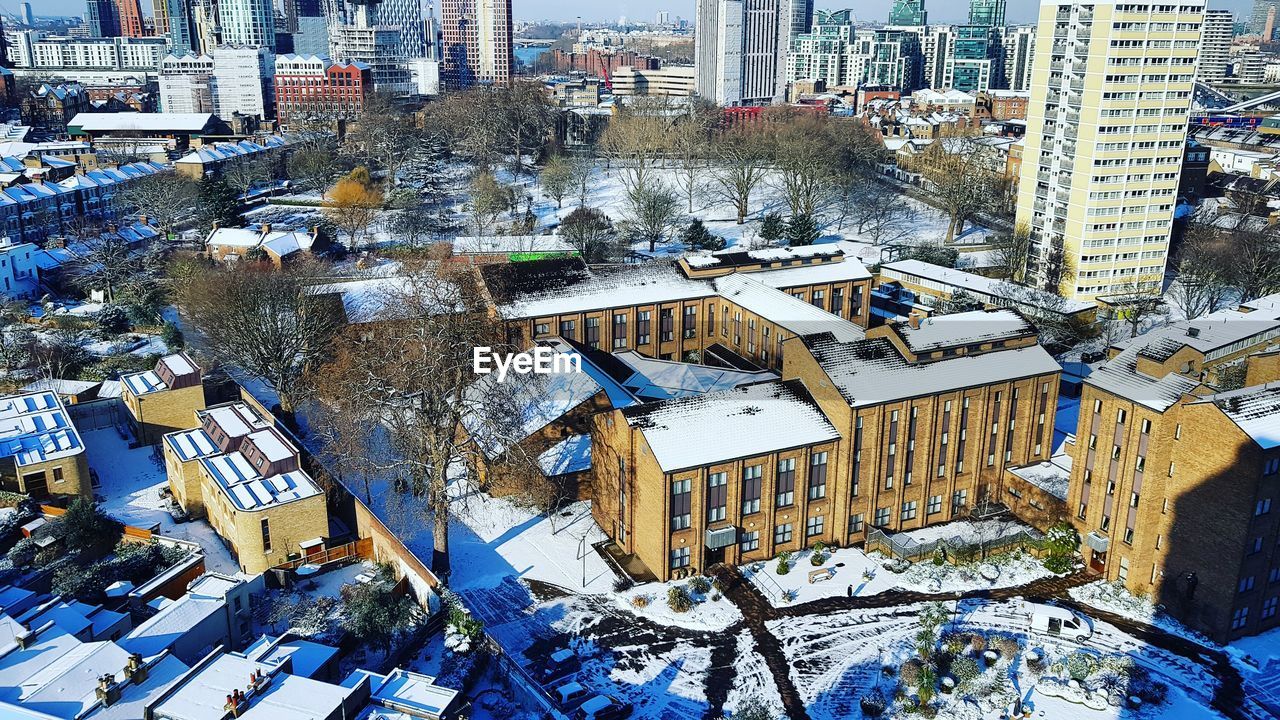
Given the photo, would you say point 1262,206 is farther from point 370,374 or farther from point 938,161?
point 370,374

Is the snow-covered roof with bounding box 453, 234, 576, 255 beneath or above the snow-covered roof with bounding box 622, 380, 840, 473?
beneath

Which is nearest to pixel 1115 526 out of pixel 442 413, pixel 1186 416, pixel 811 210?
pixel 1186 416

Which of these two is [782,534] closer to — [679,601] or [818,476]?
[818,476]

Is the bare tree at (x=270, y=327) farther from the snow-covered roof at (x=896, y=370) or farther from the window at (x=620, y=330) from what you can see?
the snow-covered roof at (x=896, y=370)

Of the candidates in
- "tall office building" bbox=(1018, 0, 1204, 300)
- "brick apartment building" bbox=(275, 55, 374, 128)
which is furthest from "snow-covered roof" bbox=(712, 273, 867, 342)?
"brick apartment building" bbox=(275, 55, 374, 128)

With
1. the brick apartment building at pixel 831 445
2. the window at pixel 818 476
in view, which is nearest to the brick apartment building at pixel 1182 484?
the brick apartment building at pixel 831 445

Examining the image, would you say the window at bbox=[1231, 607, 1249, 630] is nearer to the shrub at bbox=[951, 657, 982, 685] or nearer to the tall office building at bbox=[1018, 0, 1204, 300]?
the shrub at bbox=[951, 657, 982, 685]

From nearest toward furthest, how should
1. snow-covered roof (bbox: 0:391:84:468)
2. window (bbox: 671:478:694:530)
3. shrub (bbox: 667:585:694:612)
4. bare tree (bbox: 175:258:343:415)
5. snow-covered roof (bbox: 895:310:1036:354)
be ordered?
shrub (bbox: 667:585:694:612) < window (bbox: 671:478:694:530) < snow-covered roof (bbox: 895:310:1036:354) < snow-covered roof (bbox: 0:391:84:468) < bare tree (bbox: 175:258:343:415)

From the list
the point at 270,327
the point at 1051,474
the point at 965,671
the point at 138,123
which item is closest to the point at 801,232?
the point at 1051,474
